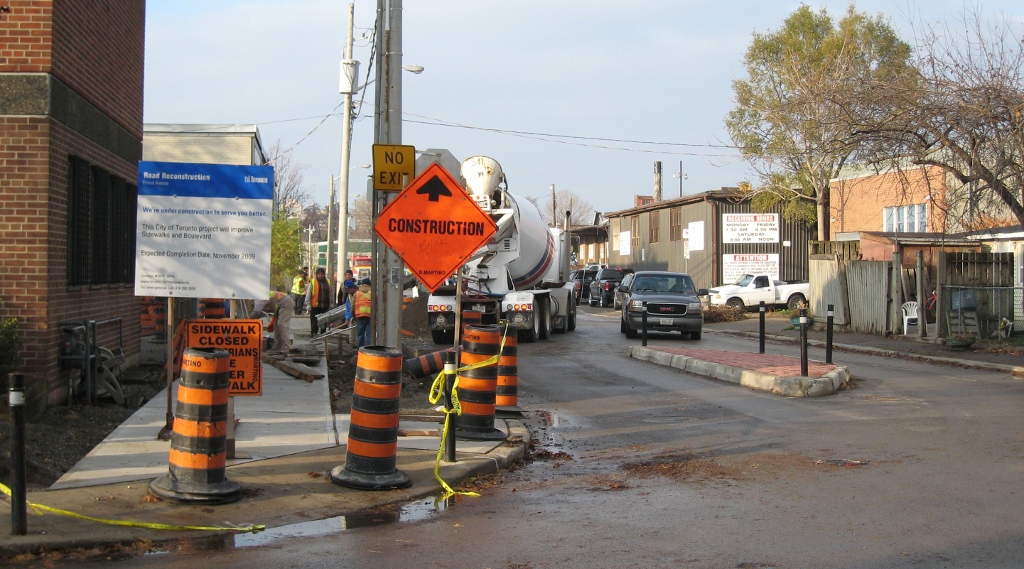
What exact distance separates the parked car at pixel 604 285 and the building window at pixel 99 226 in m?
33.3

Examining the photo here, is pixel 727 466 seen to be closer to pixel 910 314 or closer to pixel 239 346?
pixel 239 346

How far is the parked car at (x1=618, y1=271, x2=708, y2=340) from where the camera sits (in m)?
24.9

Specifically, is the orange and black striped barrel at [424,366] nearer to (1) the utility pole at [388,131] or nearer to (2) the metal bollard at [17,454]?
(1) the utility pole at [388,131]

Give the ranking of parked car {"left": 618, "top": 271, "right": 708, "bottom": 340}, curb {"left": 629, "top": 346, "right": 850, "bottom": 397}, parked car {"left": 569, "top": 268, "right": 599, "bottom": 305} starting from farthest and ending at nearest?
1. parked car {"left": 569, "top": 268, "right": 599, "bottom": 305}
2. parked car {"left": 618, "top": 271, "right": 708, "bottom": 340}
3. curb {"left": 629, "top": 346, "right": 850, "bottom": 397}

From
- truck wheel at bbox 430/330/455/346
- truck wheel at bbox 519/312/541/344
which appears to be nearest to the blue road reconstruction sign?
truck wheel at bbox 430/330/455/346

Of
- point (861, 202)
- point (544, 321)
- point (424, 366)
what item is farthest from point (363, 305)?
point (861, 202)

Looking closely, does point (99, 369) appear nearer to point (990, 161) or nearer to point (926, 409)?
point (926, 409)

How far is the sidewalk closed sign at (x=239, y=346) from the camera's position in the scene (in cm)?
840

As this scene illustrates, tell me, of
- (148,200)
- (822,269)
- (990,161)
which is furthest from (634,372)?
→ (822,269)

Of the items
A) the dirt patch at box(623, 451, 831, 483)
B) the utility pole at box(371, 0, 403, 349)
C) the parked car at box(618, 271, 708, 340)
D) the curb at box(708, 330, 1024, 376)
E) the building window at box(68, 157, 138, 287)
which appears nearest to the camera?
the dirt patch at box(623, 451, 831, 483)

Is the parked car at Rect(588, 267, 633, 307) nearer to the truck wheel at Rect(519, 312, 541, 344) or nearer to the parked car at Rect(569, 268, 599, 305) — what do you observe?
the parked car at Rect(569, 268, 599, 305)

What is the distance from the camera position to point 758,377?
14.8 m

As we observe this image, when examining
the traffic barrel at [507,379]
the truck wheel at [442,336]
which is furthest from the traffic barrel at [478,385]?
the truck wheel at [442,336]

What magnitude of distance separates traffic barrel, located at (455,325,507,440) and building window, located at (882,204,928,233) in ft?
83.6
